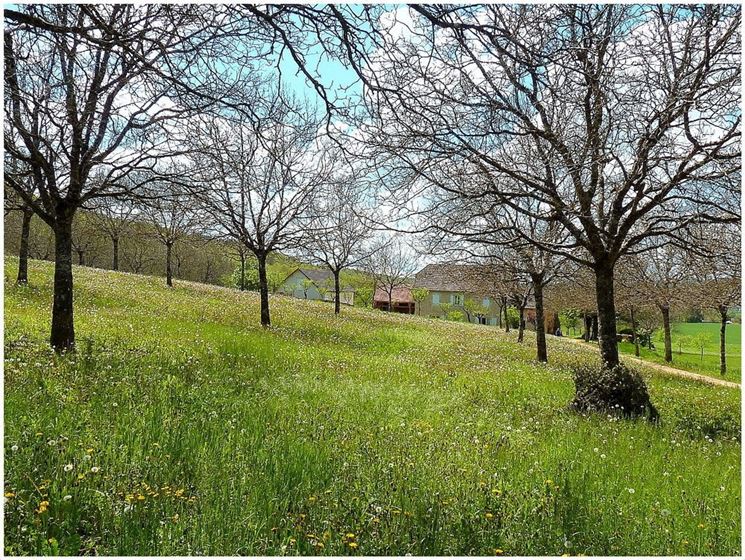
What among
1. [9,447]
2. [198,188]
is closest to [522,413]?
[9,447]

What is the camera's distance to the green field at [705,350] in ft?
82.9

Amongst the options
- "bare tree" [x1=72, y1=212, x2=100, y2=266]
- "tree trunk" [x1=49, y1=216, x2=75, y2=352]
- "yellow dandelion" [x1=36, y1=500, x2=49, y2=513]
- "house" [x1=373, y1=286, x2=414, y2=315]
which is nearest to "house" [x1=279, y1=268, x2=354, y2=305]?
"house" [x1=373, y1=286, x2=414, y2=315]

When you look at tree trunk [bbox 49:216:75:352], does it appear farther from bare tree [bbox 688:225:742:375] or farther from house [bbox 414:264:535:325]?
house [bbox 414:264:535:325]

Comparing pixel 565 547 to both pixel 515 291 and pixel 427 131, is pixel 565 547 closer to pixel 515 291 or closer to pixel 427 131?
pixel 427 131

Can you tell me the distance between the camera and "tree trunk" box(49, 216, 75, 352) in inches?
316

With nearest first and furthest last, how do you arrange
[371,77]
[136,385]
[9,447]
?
[9,447] < [371,77] < [136,385]

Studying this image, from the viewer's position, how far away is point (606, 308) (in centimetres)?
891

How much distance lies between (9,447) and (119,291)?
1711cm

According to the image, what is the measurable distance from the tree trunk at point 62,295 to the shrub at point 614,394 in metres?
8.41

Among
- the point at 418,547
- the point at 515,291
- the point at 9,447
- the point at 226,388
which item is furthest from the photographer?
the point at 515,291

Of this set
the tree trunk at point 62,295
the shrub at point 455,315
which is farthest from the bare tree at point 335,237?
the shrub at point 455,315

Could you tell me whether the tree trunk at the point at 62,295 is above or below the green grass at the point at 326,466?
above

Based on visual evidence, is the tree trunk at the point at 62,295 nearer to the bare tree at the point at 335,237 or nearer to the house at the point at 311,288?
the bare tree at the point at 335,237

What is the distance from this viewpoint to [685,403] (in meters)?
9.91
